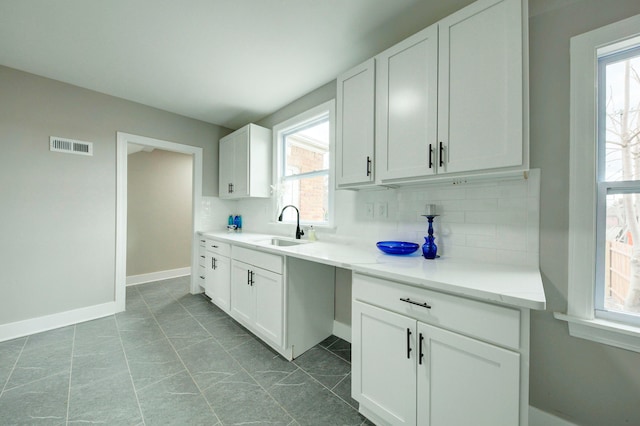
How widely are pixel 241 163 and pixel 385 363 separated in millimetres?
2920

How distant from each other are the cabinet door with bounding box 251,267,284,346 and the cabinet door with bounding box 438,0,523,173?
1.56 meters

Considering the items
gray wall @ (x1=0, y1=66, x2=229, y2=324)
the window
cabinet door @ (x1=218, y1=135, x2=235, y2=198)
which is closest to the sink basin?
the window

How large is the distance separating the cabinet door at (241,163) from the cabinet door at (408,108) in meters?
2.03

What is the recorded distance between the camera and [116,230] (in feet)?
9.71

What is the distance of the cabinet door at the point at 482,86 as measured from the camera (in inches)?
46.6

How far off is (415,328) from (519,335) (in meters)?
0.40

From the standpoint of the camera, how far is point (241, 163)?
333 cm

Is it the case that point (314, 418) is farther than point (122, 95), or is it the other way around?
point (122, 95)

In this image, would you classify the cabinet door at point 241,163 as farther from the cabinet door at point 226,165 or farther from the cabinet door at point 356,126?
the cabinet door at point 356,126

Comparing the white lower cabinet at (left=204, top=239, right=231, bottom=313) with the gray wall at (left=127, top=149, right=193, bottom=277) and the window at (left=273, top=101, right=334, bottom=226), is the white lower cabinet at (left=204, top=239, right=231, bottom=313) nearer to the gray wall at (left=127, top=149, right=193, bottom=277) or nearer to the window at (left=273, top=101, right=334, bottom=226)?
the window at (left=273, top=101, right=334, bottom=226)

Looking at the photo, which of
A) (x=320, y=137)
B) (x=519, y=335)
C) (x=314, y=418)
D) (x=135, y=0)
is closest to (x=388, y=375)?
(x=314, y=418)

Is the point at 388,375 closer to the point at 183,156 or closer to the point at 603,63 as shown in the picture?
the point at 603,63

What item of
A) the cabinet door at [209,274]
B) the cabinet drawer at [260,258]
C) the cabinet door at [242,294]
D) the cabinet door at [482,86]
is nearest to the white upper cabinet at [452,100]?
the cabinet door at [482,86]

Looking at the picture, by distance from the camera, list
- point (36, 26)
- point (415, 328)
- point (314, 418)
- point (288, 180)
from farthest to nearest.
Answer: point (288, 180) → point (36, 26) → point (314, 418) → point (415, 328)
